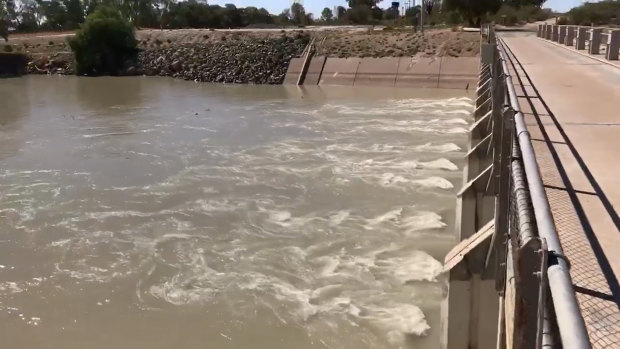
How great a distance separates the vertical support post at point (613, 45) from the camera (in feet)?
68.3

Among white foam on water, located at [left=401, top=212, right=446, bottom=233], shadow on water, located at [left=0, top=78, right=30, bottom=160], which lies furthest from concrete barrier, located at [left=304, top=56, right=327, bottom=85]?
white foam on water, located at [left=401, top=212, right=446, bottom=233]

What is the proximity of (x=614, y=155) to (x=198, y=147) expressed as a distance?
596 inches

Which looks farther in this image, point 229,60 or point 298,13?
point 298,13

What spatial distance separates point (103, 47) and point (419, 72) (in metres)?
31.8

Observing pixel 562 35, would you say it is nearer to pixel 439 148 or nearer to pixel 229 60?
pixel 439 148

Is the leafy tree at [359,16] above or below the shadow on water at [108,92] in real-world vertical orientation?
above

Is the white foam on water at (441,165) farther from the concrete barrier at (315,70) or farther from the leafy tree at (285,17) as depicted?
the leafy tree at (285,17)

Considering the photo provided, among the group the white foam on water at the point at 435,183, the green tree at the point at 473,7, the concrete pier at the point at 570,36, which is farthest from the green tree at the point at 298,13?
the white foam on water at the point at 435,183

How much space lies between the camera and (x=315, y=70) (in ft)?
141

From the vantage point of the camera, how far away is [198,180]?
53.4 ft

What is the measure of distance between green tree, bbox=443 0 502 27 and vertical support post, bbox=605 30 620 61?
119 feet

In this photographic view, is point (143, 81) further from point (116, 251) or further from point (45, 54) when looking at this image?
point (116, 251)

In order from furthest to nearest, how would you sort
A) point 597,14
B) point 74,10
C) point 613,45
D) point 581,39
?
1. point 74,10
2. point 597,14
3. point 581,39
4. point 613,45

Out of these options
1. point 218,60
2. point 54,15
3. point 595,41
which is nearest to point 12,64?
point 218,60
